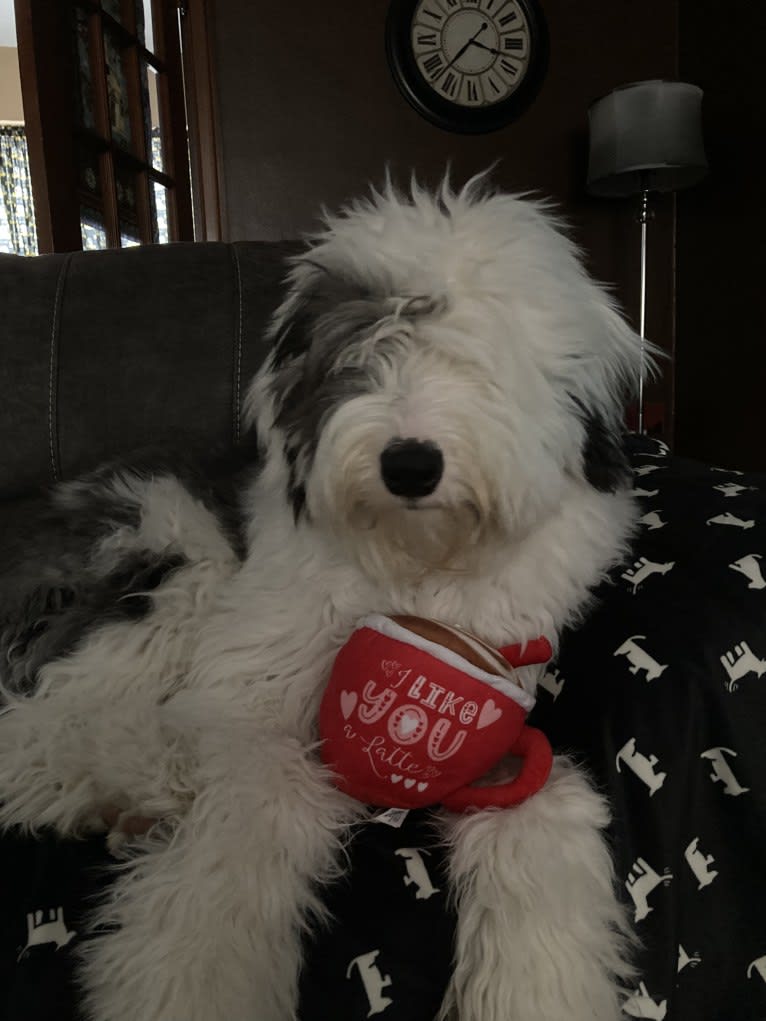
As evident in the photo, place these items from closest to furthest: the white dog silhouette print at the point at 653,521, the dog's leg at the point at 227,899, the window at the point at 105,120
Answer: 1. the dog's leg at the point at 227,899
2. the white dog silhouette print at the point at 653,521
3. the window at the point at 105,120

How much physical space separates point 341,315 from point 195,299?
1.02 meters

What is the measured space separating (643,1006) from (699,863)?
204 millimetres

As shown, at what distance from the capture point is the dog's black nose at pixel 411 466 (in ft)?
3.28

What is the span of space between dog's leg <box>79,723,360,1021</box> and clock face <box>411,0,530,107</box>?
12.9 feet

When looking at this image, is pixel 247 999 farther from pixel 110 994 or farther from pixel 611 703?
pixel 611 703

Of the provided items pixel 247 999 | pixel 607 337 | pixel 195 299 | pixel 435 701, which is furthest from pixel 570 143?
pixel 247 999

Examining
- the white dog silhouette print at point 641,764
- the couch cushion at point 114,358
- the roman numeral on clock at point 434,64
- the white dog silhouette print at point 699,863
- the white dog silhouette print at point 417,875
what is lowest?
the white dog silhouette print at point 699,863

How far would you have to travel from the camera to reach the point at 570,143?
13.7 ft

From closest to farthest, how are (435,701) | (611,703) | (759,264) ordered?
(435,701) < (611,703) < (759,264)

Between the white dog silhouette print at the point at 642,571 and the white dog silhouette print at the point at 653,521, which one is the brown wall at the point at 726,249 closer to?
the white dog silhouette print at the point at 653,521

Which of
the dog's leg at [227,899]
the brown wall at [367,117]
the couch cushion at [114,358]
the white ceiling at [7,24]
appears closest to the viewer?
the dog's leg at [227,899]

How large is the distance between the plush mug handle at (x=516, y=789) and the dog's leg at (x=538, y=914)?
0.02 meters

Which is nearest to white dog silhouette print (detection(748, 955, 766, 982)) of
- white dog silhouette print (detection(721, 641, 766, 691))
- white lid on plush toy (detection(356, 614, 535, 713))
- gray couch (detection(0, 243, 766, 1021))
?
gray couch (detection(0, 243, 766, 1021))

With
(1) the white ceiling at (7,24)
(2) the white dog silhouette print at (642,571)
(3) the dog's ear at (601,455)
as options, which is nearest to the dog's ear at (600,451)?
(3) the dog's ear at (601,455)
